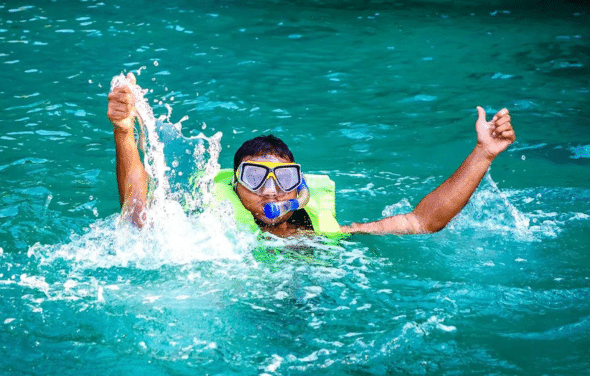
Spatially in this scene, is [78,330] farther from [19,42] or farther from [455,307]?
[19,42]

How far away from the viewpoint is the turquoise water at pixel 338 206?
444 cm

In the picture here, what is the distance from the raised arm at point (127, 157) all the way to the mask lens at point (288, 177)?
0.99 m

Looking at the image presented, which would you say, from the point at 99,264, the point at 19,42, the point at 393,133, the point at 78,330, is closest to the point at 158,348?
the point at 78,330

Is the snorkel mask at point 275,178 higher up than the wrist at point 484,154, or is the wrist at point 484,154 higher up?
the wrist at point 484,154

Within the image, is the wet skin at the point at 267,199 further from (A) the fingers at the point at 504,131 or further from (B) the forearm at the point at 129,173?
(A) the fingers at the point at 504,131

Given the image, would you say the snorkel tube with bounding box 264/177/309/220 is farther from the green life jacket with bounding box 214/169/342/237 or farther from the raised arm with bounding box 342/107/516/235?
the raised arm with bounding box 342/107/516/235

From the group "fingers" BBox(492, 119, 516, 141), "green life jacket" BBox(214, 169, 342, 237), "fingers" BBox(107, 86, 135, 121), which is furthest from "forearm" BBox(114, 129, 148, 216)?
"fingers" BBox(492, 119, 516, 141)

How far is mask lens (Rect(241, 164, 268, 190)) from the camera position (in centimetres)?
550

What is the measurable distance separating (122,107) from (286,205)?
1.40 metres

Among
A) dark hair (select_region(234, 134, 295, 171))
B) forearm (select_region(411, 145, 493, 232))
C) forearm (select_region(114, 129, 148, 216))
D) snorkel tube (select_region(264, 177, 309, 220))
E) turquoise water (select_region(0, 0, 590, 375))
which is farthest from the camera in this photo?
dark hair (select_region(234, 134, 295, 171))

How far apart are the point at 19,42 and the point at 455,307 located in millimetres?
9489

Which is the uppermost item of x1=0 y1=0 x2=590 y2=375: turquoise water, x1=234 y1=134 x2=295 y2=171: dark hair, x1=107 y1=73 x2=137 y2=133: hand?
x1=107 y1=73 x2=137 y2=133: hand

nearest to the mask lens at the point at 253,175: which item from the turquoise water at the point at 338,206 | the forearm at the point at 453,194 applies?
the turquoise water at the point at 338,206

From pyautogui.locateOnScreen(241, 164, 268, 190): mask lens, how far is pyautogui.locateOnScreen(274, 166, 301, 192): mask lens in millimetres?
106
